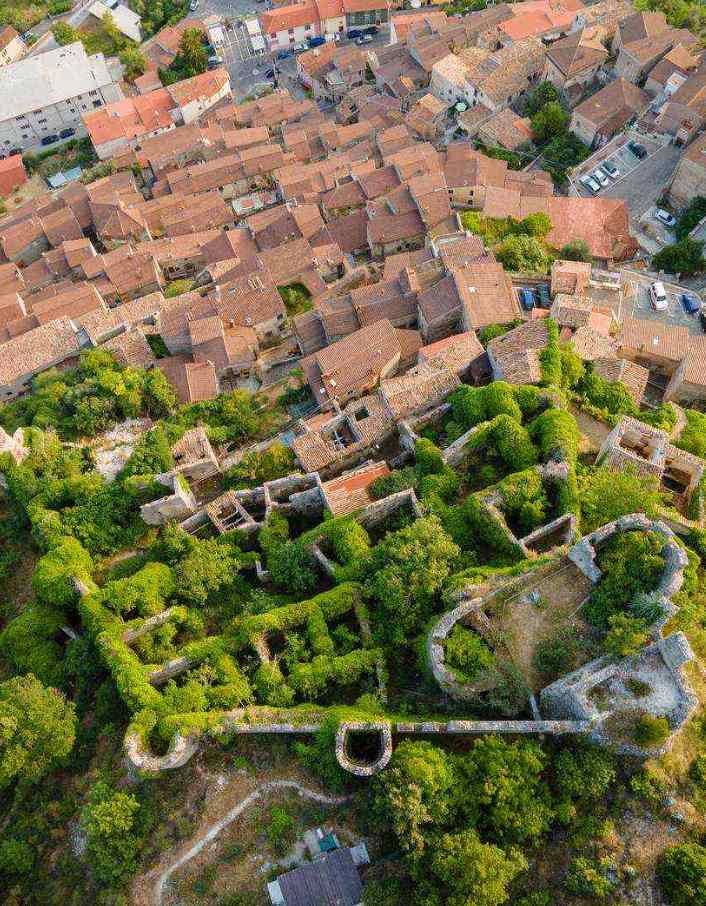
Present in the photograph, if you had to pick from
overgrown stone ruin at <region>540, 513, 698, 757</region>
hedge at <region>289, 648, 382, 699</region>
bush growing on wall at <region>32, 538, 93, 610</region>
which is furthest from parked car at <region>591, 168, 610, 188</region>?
bush growing on wall at <region>32, 538, 93, 610</region>

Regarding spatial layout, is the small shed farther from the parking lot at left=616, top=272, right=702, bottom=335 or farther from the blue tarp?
the blue tarp

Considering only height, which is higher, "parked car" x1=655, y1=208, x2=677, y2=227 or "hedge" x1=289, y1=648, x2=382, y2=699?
"parked car" x1=655, y1=208, x2=677, y2=227

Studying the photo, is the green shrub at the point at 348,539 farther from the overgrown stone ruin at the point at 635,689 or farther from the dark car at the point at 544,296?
the dark car at the point at 544,296

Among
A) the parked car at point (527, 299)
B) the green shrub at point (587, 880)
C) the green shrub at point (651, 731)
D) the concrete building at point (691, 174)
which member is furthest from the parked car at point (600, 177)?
the green shrub at point (587, 880)

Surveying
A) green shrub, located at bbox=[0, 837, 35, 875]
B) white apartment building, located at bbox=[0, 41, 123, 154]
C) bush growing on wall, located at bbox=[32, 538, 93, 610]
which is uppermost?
white apartment building, located at bbox=[0, 41, 123, 154]

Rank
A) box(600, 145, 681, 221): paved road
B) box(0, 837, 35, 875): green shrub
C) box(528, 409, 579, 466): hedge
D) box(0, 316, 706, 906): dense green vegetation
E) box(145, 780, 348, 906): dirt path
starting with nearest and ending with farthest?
1. box(0, 316, 706, 906): dense green vegetation
2. box(145, 780, 348, 906): dirt path
3. box(0, 837, 35, 875): green shrub
4. box(528, 409, 579, 466): hedge
5. box(600, 145, 681, 221): paved road

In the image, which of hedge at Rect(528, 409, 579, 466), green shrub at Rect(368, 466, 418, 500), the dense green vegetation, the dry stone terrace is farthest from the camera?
green shrub at Rect(368, 466, 418, 500)

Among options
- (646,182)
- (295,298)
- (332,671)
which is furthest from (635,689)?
(646,182)
